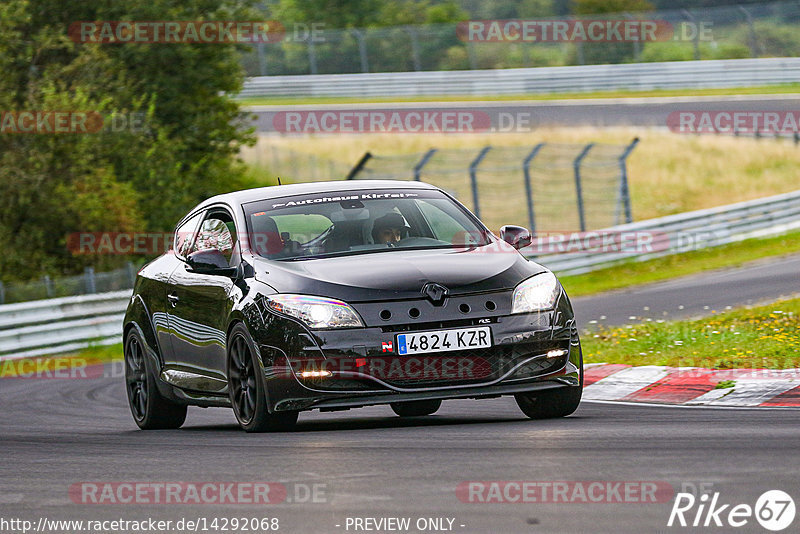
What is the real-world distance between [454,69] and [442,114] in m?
6.30

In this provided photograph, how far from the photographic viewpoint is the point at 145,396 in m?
10.6

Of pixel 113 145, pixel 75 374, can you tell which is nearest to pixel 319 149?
pixel 113 145

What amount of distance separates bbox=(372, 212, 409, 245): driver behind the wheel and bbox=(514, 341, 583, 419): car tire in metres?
1.27

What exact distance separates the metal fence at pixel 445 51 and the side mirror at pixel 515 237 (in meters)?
36.1

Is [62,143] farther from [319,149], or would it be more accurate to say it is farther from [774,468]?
[774,468]

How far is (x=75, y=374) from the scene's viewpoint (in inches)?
707

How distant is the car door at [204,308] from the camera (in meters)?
9.13

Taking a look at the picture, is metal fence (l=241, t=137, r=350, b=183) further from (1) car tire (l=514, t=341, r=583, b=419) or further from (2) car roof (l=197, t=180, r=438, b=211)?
(1) car tire (l=514, t=341, r=583, b=419)

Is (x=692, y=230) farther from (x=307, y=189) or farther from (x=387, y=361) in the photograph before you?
(x=387, y=361)

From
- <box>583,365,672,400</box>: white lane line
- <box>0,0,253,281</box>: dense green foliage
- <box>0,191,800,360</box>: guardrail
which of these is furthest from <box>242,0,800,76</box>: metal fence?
<box>583,365,672,400</box>: white lane line

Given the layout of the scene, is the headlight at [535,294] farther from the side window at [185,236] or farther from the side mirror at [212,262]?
the side window at [185,236]

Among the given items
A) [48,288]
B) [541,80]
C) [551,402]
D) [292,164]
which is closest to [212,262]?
[551,402]

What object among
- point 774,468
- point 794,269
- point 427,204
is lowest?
point 794,269

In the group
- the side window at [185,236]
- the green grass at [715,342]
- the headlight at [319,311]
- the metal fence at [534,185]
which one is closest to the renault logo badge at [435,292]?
the headlight at [319,311]
